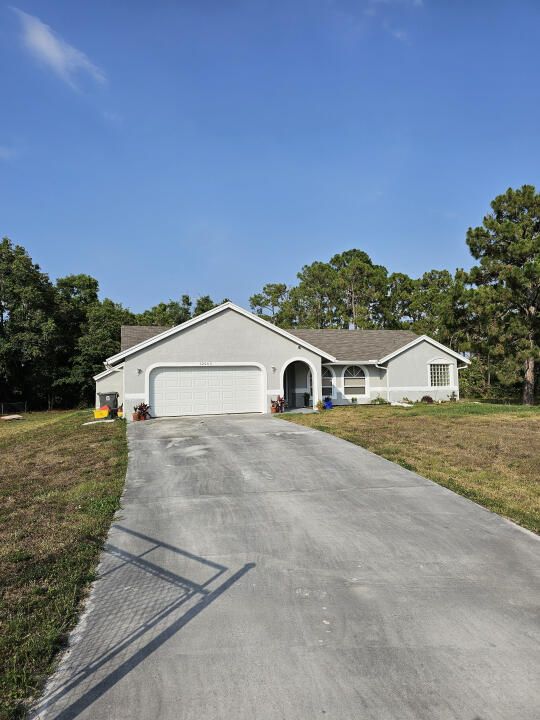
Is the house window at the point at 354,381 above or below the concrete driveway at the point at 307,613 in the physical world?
above

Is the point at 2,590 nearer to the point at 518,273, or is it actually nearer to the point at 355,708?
the point at 355,708

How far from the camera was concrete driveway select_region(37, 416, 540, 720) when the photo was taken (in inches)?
110

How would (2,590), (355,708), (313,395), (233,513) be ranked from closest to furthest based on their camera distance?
1. (355,708)
2. (2,590)
3. (233,513)
4. (313,395)

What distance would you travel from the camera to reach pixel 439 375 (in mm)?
26047

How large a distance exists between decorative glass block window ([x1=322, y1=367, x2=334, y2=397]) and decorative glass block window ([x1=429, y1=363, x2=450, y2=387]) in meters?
6.17

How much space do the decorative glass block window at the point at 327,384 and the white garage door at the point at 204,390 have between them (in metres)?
5.34

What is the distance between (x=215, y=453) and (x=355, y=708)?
26.8 feet

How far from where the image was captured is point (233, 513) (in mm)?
6395

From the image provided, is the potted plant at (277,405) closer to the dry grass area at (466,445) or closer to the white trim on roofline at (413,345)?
the dry grass area at (466,445)

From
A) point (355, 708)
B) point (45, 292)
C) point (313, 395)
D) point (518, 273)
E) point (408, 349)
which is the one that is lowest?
point (355, 708)

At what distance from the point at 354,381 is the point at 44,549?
21.2 meters

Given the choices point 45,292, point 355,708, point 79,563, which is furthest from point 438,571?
point 45,292

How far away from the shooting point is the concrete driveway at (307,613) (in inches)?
A: 110

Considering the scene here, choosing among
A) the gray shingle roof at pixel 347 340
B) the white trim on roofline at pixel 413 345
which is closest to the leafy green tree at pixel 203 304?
the gray shingle roof at pixel 347 340
